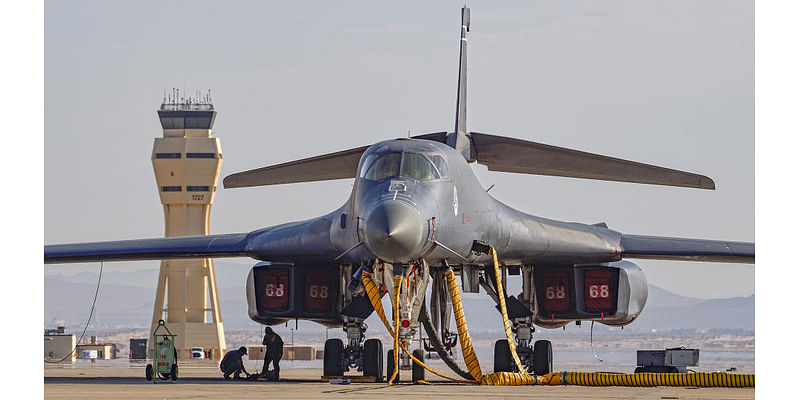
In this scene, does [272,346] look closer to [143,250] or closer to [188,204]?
[143,250]

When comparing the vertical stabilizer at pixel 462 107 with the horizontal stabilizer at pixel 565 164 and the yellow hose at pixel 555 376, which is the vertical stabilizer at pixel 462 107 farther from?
the yellow hose at pixel 555 376

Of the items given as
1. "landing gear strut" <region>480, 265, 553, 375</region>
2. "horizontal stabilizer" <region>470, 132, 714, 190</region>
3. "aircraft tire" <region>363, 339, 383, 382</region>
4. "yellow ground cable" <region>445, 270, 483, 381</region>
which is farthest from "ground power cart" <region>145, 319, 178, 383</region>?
"horizontal stabilizer" <region>470, 132, 714, 190</region>

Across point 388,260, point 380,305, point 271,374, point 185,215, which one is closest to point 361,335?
point 271,374

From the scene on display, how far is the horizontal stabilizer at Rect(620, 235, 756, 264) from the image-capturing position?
876 inches

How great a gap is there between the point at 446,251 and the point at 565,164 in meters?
5.24

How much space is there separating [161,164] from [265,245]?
40450 millimetres

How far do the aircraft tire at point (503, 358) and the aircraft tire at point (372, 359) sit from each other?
201cm

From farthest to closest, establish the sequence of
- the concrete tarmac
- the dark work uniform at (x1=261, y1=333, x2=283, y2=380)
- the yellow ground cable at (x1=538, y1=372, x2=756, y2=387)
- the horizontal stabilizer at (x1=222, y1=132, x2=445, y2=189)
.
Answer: the horizontal stabilizer at (x1=222, y1=132, x2=445, y2=189) → the dark work uniform at (x1=261, y1=333, x2=283, y2=380) → the yellow ground cable at (x1=538, y1=372, x2=756, y2=387) → the concrete tarmac

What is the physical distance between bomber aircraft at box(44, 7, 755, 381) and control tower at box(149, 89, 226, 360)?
36882 millimetres

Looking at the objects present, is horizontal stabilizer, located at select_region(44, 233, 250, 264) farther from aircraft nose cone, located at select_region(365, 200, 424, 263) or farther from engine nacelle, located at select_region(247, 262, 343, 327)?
aircraft nose cone, located at select_region(365, 200, 424, 263)

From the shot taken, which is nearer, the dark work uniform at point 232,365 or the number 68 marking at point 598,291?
the dark work uniform at point 232,365

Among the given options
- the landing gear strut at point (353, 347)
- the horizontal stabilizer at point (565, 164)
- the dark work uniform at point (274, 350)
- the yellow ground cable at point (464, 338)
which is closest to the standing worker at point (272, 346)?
the dark work uniform at point (274, 350)

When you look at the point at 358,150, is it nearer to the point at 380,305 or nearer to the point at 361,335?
the point at 361,335

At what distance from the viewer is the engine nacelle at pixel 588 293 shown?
21641 mm
